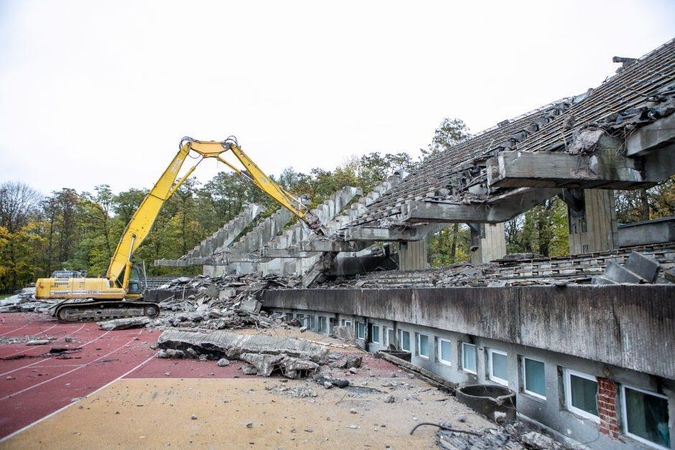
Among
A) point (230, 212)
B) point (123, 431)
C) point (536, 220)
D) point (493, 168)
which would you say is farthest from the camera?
point (230, 212)

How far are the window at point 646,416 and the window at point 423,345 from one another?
574 centimetres

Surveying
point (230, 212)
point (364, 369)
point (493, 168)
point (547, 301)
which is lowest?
point (364, 369)

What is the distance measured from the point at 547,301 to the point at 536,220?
77.9 ft

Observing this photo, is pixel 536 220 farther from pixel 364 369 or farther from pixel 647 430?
pixel 647 430

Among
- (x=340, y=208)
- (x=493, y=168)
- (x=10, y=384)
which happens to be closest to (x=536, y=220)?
(x=340, y=208)

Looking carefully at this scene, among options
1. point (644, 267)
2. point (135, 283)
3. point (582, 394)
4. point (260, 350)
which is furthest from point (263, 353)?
point (135, 283)

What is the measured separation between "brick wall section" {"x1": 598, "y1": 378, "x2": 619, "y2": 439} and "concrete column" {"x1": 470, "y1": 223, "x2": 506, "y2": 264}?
33.1 ft

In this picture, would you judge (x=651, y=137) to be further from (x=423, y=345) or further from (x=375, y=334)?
(x=375, y=334)

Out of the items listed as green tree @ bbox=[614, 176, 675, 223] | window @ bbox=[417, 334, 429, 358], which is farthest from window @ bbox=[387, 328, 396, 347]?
green tree @ bbox=[614, 176, 675, 223]

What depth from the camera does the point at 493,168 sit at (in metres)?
7.18

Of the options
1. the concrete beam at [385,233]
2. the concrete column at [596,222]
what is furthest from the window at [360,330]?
the concrete column at [596,222]

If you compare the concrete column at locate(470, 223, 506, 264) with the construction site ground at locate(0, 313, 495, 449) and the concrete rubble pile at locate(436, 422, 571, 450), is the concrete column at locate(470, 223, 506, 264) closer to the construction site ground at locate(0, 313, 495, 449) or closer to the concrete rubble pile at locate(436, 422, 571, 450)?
the construction site ground at locate(0, 313, 495, 449)

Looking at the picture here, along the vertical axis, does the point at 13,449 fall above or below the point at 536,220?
below

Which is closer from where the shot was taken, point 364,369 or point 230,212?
point 364,369
